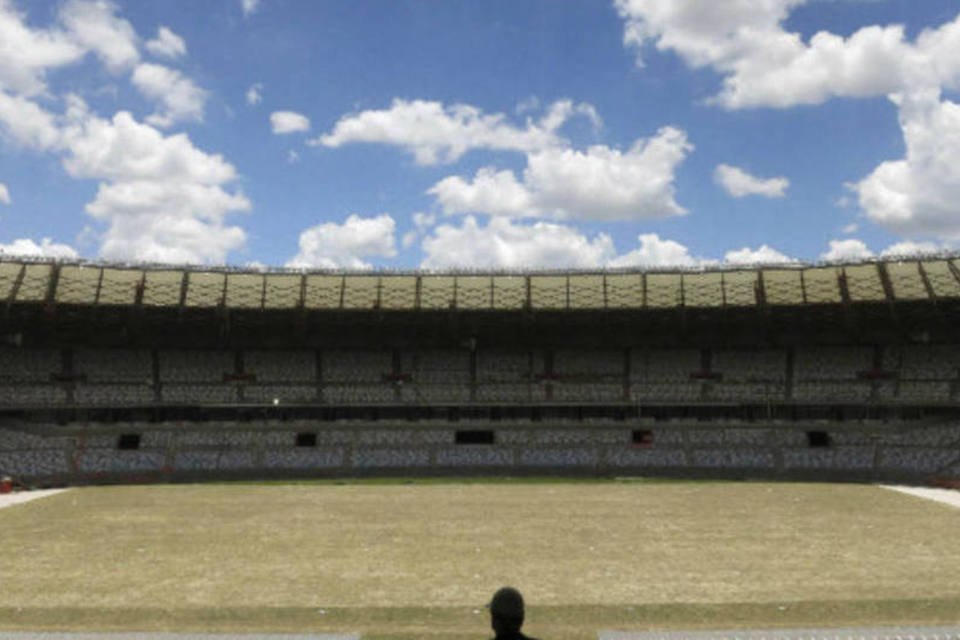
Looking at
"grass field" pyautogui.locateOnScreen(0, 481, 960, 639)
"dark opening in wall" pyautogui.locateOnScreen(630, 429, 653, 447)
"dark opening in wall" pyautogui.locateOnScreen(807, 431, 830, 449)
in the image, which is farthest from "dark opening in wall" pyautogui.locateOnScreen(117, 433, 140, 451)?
"dark opening in wall" pyautogui.locateOnScreen(807, 431, 830, 449)

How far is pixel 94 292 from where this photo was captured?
67062 mm

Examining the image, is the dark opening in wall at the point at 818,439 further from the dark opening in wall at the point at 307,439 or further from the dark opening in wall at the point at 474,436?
the dark opening in wall at the point at 307,439

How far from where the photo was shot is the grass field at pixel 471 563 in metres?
21.2

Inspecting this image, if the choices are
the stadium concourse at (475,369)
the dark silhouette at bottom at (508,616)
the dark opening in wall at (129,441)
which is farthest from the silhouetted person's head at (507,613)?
the dark opening in wall at (129,441)

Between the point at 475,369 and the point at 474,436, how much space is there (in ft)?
22.5

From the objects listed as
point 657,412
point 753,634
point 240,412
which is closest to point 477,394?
point 657,412

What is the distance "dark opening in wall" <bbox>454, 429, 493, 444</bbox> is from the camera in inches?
2707

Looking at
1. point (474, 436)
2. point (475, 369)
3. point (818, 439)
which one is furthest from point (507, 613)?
point (475, 369)

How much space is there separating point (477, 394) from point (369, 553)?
1624 inches

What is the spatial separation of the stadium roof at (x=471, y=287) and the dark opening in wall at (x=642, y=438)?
10.2m

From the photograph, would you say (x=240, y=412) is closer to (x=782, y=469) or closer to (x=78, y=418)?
(x=78, y=418)

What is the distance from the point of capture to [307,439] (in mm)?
68312

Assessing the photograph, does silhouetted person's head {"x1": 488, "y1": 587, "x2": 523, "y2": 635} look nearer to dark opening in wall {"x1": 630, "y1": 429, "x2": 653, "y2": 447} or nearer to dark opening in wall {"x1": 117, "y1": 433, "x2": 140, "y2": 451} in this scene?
dark opening in wall {"x1": 630, "y1": 429, "x2": 653, "y2": 447}

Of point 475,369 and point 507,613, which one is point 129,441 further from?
point 507,613
